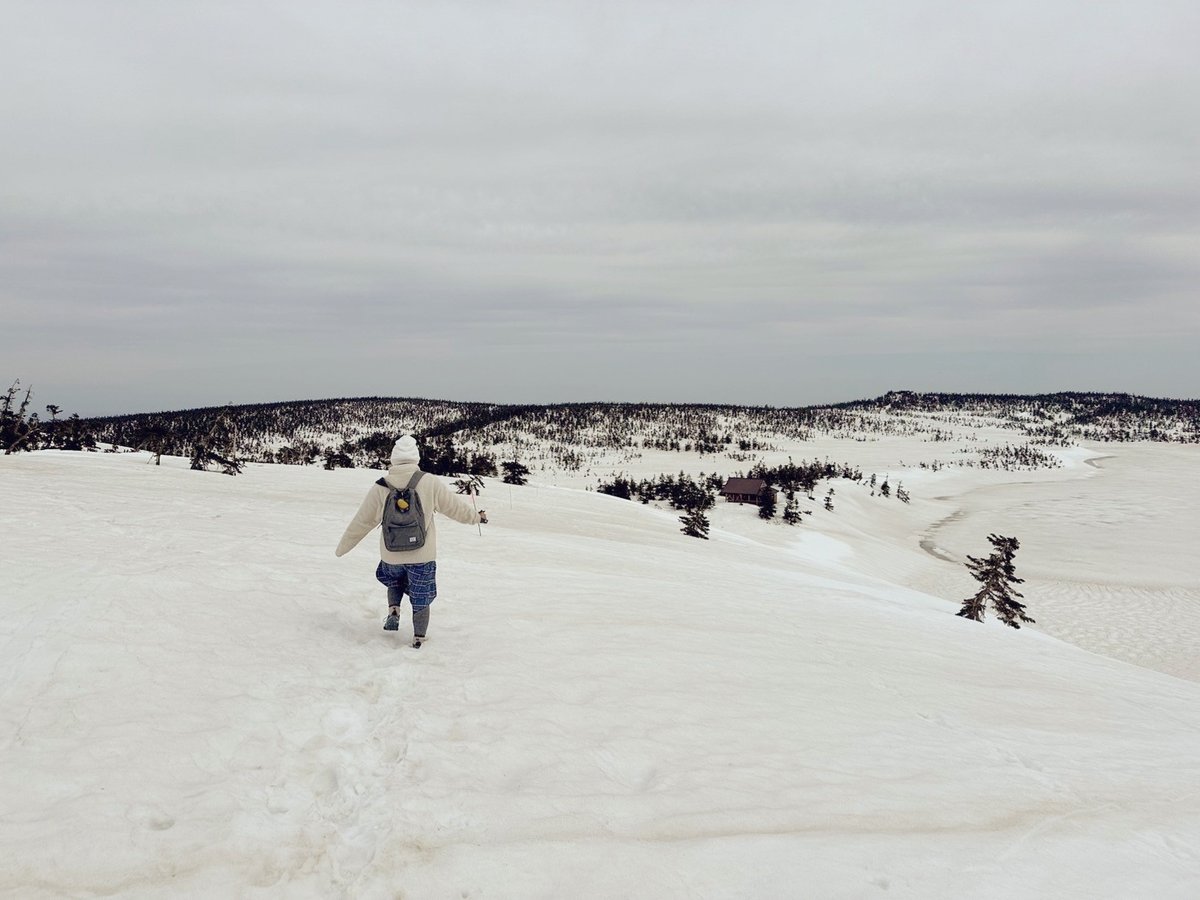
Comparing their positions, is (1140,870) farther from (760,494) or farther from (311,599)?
(760,494)

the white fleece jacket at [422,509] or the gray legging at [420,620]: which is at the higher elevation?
the white fleece jacket at [422,509]

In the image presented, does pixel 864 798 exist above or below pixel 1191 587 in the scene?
above

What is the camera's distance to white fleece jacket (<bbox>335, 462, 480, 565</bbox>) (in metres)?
6.68

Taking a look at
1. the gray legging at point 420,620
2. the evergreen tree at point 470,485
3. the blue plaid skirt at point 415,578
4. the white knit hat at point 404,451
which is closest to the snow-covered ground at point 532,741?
the gray legging at point 420,620

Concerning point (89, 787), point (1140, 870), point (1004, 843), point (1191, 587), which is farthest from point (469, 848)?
point (1191, 587)

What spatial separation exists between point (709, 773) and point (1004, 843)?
6.77 ft

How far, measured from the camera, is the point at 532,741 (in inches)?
199

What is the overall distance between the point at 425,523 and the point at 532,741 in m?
2.73

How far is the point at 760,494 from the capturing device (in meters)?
75.2

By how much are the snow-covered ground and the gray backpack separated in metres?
1.28

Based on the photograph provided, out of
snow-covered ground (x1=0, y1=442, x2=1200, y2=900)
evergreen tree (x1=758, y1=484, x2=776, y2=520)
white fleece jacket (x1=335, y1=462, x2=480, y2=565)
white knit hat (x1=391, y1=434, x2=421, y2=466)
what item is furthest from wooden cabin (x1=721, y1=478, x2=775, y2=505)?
white knit hat (x1=391, y1=434, x2=421, y2=466)

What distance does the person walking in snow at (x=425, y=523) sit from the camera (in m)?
6.69

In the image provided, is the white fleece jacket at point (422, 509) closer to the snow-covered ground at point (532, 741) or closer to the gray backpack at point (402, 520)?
the gray backpack at point (402, 520)

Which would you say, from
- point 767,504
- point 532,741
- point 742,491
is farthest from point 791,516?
point 532,741
